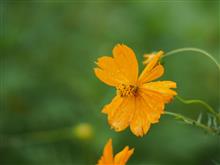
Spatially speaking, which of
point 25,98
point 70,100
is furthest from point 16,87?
point 70,100

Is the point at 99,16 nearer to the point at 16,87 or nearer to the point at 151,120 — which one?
the point at 16,87

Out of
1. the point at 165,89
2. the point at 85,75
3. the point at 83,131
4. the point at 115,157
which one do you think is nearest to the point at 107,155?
the point at 115,157

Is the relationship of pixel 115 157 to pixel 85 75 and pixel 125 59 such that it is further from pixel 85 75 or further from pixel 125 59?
pixel 85 75

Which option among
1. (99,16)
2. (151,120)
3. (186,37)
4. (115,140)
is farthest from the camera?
(99,16)

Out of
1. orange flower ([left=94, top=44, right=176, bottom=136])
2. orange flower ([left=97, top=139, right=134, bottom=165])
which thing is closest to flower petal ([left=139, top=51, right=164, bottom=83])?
orange flower ([left=94, top=44, right=176, bottom=136])

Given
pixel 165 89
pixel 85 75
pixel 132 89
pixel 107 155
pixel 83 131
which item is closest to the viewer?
pixel 165 89

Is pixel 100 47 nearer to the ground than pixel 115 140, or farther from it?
farther from it
